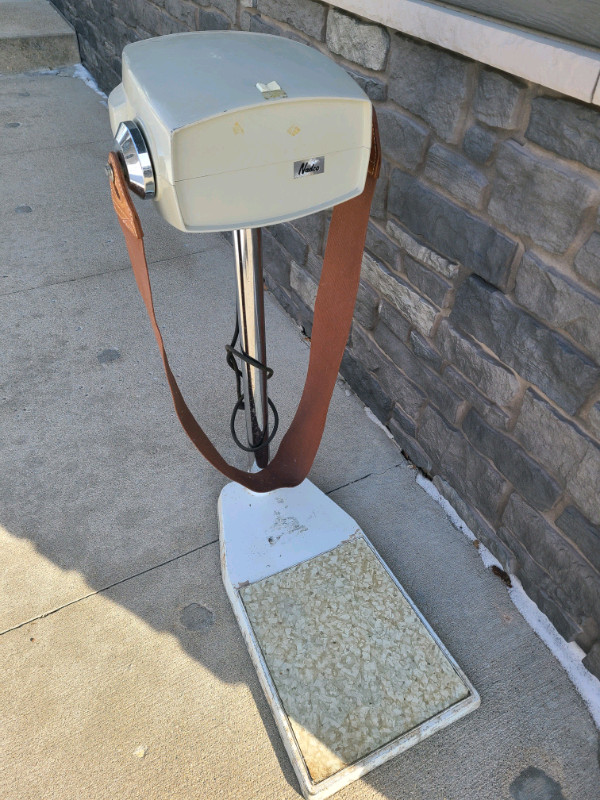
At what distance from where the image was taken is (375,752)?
4.66 ft

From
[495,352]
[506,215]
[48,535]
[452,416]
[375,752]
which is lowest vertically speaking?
[48,535]

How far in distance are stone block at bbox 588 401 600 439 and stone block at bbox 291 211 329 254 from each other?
1271 mm

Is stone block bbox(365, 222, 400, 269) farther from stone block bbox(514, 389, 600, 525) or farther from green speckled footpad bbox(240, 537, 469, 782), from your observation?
green speckled footpad bbox(240, 537, 469, 782)

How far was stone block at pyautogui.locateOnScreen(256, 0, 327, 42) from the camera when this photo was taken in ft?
6.45

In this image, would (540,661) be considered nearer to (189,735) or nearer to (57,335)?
(189,735)

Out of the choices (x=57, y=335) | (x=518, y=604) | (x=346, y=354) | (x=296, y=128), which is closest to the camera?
(x=296, y=128)

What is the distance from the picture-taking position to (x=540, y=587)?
1.71m

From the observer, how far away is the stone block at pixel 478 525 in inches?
72.0

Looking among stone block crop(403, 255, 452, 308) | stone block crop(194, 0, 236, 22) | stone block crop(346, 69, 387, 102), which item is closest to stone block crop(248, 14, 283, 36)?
stone block crop(194, 0, 236, 22)

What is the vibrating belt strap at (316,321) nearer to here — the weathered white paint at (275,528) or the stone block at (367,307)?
the weathered white paint at (275,528)

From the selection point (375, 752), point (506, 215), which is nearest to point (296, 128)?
point (506, 215)

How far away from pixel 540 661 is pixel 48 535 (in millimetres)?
1527

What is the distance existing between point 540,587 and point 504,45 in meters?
1.39

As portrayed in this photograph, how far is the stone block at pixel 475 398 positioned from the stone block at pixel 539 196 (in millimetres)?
494
